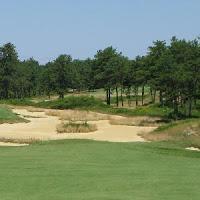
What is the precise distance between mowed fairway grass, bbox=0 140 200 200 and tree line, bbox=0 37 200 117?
41.2 metres

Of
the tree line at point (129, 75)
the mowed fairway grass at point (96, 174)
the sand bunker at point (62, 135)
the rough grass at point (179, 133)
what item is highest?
the tree line at point (129, 75)

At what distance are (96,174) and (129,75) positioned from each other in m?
88.8

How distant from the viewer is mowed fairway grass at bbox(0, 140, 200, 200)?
1534 centimetres

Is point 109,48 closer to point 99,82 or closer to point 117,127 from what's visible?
point 99,82

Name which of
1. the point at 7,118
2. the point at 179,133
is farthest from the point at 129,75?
the point at 179,133

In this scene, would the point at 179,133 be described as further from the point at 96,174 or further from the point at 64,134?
the point at 96,174

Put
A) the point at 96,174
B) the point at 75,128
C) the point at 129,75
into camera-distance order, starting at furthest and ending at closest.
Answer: the point at 129,75, the point at 75,128, the point at 96,174

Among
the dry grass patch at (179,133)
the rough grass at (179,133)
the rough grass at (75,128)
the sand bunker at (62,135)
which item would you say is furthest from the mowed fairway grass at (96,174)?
the rough grass at (75,128)

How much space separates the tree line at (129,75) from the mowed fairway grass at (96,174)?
135 ft

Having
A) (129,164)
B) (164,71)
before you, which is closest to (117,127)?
(164,71)

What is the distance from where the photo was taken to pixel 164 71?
67312 millimetres

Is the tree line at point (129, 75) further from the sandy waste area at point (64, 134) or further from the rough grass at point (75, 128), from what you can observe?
the rough grass at point (75, 128)

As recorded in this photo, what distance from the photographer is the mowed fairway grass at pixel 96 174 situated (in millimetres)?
15344

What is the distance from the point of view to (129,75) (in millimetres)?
106875
